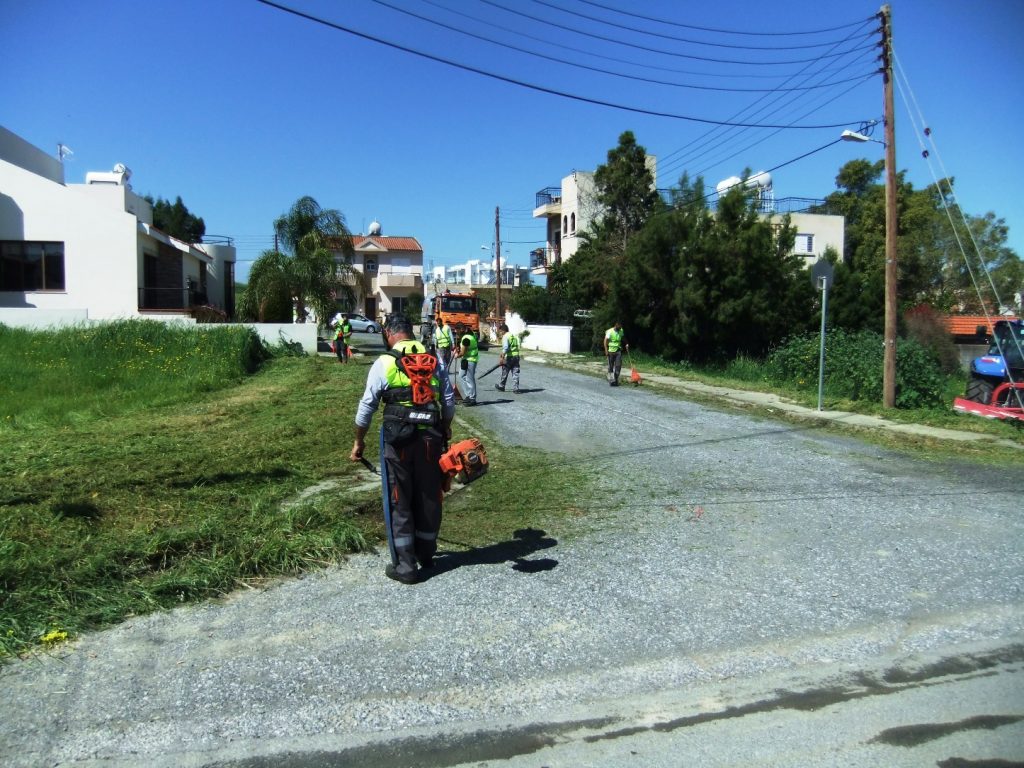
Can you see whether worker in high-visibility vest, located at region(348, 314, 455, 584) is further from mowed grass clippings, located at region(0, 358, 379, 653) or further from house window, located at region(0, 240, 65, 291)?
house window, located at region(0, 240, 65, 291)

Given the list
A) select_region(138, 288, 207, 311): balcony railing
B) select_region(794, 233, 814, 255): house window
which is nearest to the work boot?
select_region(138, 288, 207, 311): balcony railing

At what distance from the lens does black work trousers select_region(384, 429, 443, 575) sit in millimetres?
5516

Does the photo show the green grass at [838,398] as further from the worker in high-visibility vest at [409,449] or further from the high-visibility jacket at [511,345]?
the worker in high-visibility vest at [409,449]

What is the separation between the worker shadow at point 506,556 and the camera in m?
5.93

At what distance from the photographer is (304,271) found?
31594mm

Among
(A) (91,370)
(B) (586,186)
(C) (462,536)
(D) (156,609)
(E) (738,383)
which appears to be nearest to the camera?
(D) (156,609)

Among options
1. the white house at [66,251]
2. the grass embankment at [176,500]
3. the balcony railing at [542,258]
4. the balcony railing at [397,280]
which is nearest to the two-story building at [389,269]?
the balcony railing at [397,280]

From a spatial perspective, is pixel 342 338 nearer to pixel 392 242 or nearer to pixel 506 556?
pixel 506 556

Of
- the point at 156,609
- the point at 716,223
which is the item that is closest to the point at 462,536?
the point at 156,609

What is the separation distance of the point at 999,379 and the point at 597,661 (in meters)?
13.7

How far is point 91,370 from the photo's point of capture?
59.1 feet

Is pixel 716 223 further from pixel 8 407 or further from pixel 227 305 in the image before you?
pixel 227 305

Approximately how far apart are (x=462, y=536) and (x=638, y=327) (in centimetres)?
2237

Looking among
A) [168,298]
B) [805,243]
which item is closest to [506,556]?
[168,298]
